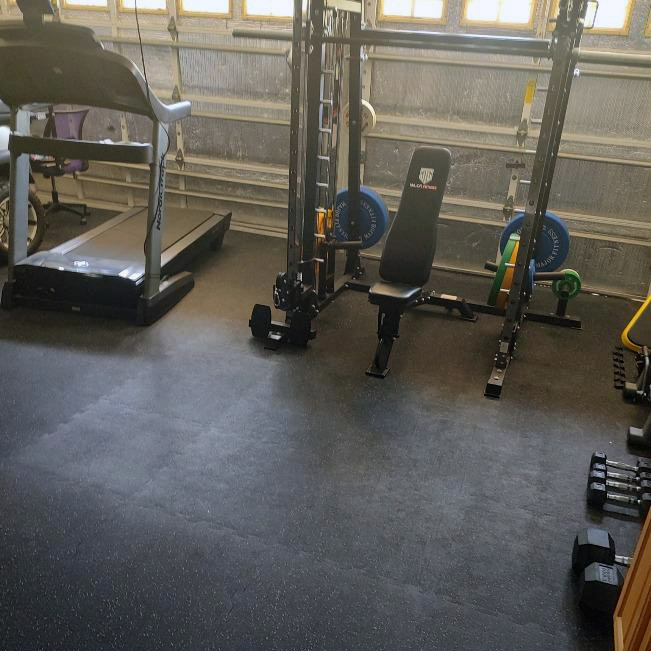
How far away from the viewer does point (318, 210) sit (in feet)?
13.0

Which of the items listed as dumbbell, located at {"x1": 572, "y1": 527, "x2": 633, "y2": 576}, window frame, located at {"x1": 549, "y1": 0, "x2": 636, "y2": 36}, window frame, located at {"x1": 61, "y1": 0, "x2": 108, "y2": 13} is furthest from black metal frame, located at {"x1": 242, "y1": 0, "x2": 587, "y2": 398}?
window frame, located at {"x1": 61, "y1": 0, "x2": 108, "y2": 13}

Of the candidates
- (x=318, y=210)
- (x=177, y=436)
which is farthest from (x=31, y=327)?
(x=318, y=210)

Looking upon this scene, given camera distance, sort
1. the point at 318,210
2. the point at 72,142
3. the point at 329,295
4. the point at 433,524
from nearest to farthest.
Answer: the point at 433,524 < the point at 72,142 < the point at 318,210 < the point at 329,295

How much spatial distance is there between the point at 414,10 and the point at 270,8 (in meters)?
1.28

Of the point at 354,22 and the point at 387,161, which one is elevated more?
the point at 354,22

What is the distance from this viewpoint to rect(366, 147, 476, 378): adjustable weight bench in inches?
142

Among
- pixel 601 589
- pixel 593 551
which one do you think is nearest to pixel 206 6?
pixel 593 551

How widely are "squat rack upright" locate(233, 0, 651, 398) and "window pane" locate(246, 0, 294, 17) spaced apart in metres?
1.39

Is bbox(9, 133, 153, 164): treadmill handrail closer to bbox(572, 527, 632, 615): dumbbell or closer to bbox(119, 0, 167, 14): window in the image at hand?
bbox(119, 0, 167, 14): window

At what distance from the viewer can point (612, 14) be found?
4578mm

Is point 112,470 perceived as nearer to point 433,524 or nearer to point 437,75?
point 433,524

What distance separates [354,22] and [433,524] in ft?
10.5

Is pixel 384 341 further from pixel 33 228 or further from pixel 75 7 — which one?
pixel 75 7

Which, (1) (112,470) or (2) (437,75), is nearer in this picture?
(1) (112,470)
